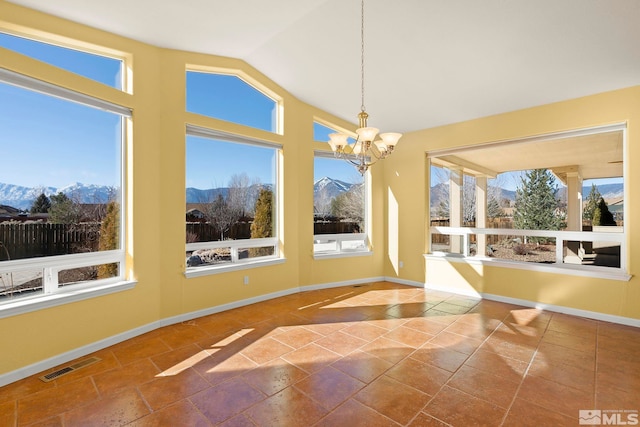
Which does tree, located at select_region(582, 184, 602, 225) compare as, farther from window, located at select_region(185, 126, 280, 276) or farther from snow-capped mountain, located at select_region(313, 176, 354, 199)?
window, located at select_region(185, 126, 280, 276)

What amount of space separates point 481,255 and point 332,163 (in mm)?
3022

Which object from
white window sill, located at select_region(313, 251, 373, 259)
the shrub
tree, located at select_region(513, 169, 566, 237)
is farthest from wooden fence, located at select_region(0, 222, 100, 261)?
tree, located at select_region(513, 169, 566, 237)

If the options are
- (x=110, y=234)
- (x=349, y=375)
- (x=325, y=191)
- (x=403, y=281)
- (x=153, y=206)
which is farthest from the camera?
(x=403, y=281)

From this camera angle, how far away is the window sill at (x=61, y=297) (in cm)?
245

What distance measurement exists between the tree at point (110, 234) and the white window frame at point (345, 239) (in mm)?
2915

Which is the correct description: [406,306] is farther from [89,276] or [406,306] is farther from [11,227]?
[11,227]

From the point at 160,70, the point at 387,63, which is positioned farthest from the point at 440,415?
the point at 160,70

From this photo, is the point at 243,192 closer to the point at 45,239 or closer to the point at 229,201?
the point at 229,201

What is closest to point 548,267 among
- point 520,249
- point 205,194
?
point 520,249

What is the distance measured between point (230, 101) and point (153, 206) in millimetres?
1841

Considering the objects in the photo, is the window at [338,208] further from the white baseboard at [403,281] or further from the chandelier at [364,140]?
the chandelier at [364,140]

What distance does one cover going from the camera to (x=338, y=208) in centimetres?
551

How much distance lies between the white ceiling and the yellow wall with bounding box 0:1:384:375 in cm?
19

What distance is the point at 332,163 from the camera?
5500 millimetres
